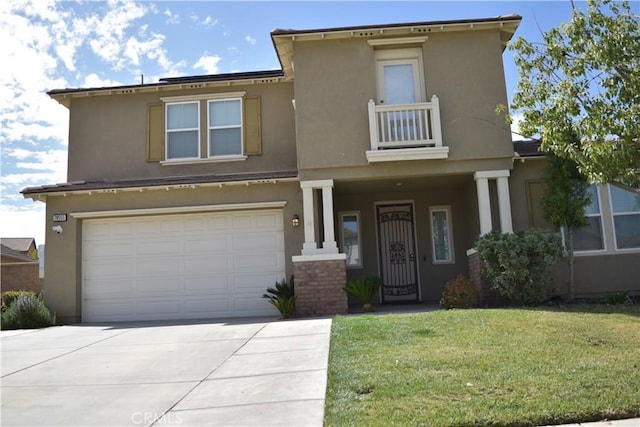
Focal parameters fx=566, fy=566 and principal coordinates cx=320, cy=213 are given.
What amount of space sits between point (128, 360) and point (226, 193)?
6023 mm

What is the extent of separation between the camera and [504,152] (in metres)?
12.7

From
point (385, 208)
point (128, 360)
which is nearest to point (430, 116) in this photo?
point (385, 208)

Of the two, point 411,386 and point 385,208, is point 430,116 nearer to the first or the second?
point 385,208

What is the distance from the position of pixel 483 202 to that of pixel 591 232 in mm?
2738

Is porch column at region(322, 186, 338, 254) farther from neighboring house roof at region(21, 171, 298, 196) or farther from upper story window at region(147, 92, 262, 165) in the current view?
upper story window at region(147, 92, 262, 165)

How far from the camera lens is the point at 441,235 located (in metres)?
15.0

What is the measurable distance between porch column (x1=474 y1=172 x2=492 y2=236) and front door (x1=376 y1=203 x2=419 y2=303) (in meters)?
2.72

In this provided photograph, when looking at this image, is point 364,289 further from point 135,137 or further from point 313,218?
point 135,137

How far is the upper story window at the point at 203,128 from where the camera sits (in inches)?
587

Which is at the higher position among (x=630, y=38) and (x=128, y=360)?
(x=630, y=38)

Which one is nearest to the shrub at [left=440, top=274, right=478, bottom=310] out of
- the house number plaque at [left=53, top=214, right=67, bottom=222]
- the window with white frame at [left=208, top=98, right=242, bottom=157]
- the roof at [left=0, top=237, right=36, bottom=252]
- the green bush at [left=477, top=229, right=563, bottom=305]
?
the green bush at [left=477, top=229, right=563, bottom=305]

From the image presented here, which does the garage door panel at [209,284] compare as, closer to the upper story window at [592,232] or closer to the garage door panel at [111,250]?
the garage door panel at [111,250]

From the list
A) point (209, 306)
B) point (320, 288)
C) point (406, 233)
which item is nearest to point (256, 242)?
point (209, 306)

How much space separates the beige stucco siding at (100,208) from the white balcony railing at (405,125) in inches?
92.0
